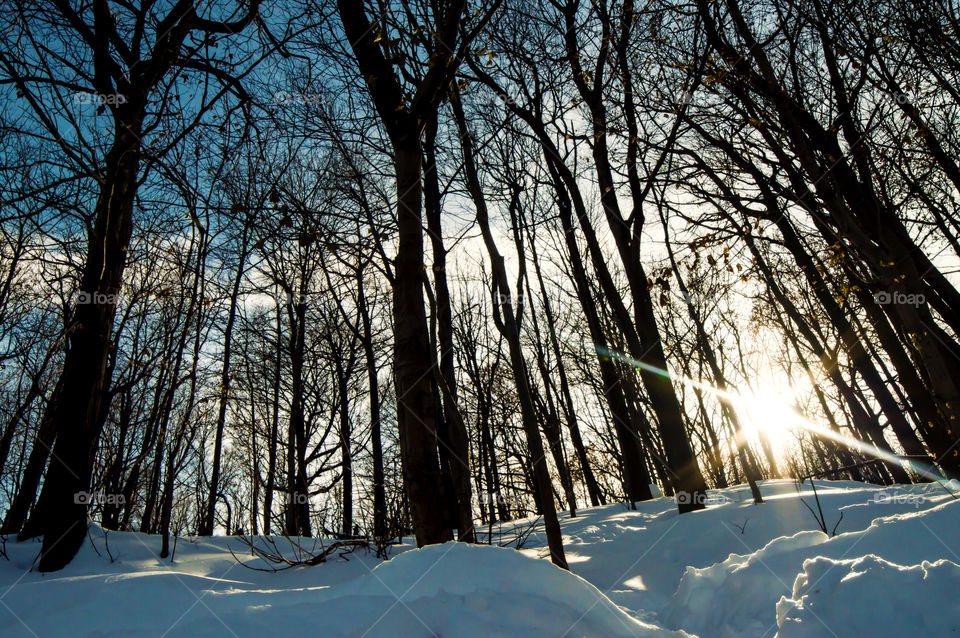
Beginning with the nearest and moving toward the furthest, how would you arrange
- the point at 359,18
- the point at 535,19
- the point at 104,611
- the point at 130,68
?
the point at 104,611, the point at 359,18, the point at 130,68, the point at 535,19

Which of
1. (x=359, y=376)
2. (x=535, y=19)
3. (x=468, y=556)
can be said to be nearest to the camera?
(x=468, y=556)

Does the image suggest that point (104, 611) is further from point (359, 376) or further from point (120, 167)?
point (359, 376)

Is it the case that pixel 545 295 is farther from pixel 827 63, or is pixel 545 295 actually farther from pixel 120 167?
pixel 120 167

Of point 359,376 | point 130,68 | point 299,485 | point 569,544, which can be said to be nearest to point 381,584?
point 569,544

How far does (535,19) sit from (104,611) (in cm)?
766

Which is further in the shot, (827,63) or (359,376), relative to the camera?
(359,376)

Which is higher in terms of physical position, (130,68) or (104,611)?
(130,68)

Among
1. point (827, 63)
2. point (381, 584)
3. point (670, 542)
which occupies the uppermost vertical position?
point (827, 63)

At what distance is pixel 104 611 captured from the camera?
1899mm

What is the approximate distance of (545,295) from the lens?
13570 millimetres

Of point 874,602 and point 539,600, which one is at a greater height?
point 539,600

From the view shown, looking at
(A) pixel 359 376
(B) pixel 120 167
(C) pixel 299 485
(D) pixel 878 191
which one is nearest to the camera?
(B) pixel 120 167

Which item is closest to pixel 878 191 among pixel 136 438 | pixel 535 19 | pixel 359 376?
pixel 535 19

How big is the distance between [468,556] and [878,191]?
1082 cm
